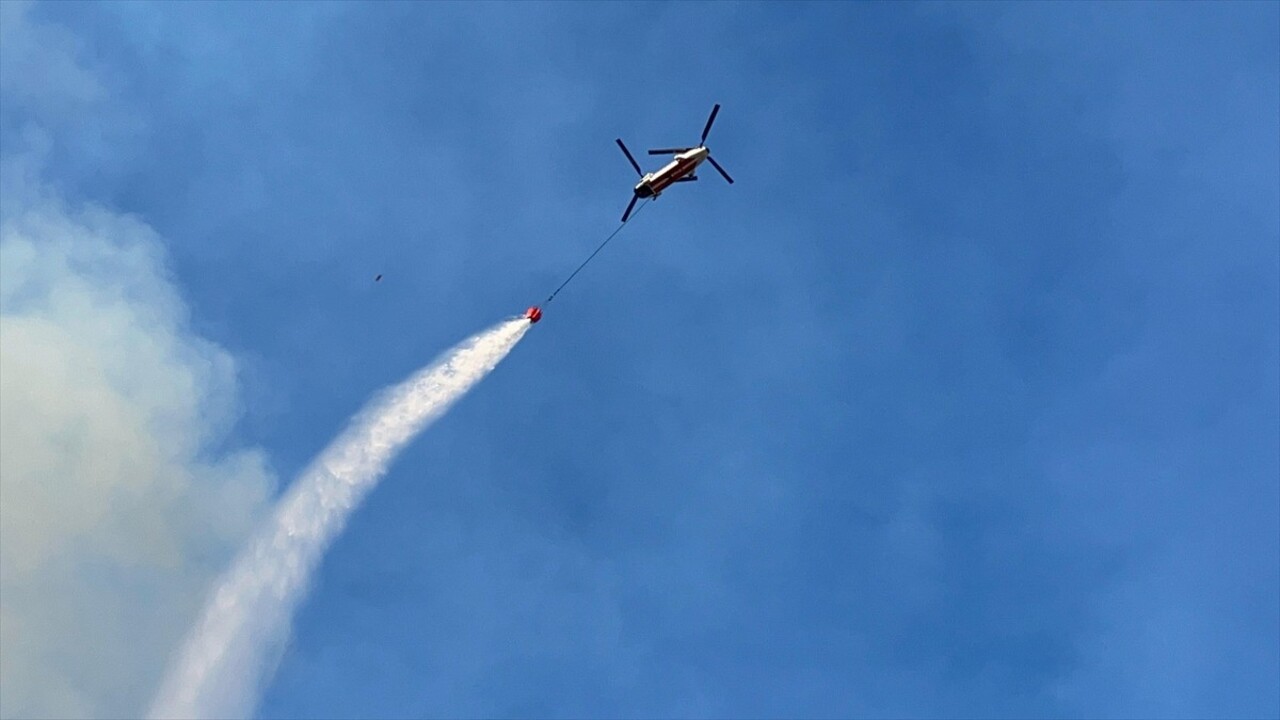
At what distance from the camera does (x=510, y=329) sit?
166 m

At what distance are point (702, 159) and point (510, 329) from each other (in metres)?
33.0

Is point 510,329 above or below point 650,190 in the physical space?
below

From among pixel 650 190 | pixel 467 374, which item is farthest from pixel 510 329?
pixel 650 190

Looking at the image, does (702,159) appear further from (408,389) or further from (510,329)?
(408,389)

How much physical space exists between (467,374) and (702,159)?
41108 millimetres

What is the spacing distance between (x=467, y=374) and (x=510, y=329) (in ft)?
26.8

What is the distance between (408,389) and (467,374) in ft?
25.8

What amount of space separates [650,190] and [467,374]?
110 ft

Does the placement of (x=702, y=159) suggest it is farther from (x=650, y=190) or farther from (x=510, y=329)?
(x=510, y=329)

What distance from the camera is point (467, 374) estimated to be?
166 metres

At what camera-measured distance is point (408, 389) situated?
545ft

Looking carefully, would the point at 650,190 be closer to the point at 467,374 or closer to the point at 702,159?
the point at 702,159

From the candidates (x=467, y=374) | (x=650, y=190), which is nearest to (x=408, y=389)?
(x=467, y=374)

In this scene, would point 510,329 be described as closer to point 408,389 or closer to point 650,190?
point 408,389
